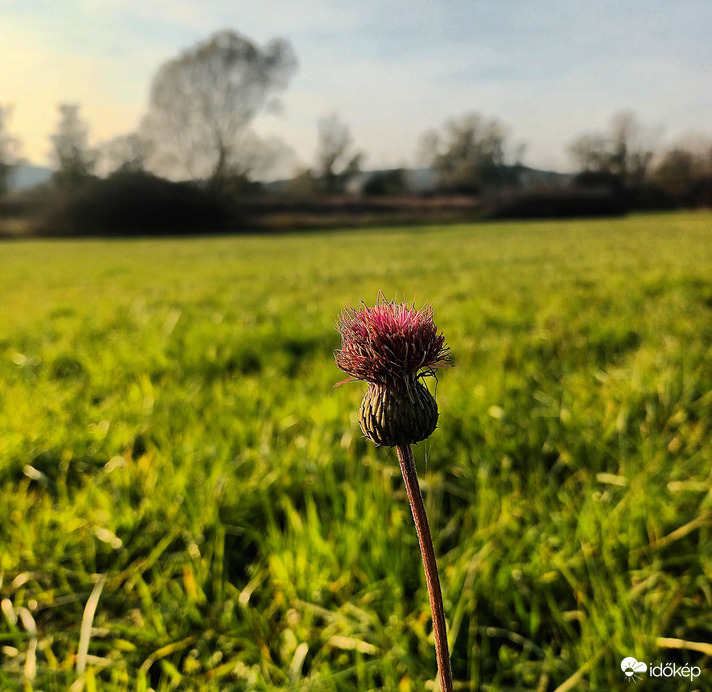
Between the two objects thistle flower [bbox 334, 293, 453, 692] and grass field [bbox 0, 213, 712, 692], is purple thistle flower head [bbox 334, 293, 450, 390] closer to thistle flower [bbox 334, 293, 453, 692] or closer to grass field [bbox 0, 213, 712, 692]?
thistle flower [bbox 334, 293, 453, 692]

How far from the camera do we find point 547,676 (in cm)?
148

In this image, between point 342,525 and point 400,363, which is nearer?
point 400,363

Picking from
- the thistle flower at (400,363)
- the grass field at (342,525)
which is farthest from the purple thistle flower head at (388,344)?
the grass field at (342,525)

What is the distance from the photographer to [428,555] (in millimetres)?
626

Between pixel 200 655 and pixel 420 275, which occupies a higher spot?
pixel 420 275

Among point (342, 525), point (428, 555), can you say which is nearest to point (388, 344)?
point (428, 555)

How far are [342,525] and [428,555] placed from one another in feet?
4.76

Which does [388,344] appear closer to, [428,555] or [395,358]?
[395,358]

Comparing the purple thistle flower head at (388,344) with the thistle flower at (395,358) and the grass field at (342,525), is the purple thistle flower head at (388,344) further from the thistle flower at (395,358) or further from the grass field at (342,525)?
the grass field at (342,525)

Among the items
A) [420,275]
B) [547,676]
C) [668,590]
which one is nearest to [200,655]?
[547,676]

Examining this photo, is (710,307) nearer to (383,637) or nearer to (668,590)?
(668,590)

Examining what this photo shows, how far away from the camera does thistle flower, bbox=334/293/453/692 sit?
0.67 m

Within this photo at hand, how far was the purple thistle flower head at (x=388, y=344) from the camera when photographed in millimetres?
688

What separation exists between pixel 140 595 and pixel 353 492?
2.68 ft
